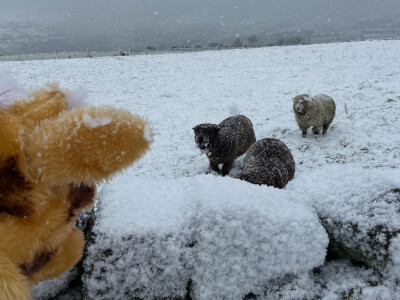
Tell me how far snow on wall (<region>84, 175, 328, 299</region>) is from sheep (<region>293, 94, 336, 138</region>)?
6160mm

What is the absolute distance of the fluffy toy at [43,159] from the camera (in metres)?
0.86

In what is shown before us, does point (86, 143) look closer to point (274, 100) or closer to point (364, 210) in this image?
point (364, 210)

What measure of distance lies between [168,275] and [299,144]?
22.3 ft

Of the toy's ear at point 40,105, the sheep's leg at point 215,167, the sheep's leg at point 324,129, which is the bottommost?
the sheep's leg at point 215,167

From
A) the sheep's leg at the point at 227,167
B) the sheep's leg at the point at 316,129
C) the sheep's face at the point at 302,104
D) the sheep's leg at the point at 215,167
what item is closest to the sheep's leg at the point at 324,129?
the sheep's leg at the point at 316,129

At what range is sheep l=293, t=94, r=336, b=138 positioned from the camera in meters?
7.69

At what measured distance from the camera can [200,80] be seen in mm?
18484

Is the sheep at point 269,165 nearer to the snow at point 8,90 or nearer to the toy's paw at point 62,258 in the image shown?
the toy's paw at point 62,258

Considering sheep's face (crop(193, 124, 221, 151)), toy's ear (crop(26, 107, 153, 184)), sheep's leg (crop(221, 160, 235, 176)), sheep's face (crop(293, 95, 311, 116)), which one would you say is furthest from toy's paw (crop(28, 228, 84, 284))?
sheep's face (crop(293, 95, 311, 116))

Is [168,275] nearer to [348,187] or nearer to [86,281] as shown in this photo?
[86,281]

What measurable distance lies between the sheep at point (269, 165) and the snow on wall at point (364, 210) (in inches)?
60.9

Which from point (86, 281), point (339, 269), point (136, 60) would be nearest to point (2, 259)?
point (86, 281)

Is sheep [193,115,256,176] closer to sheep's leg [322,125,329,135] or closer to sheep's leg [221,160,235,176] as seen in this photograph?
sheep's leg [221,160,235,176]

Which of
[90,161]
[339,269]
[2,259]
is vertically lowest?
[339,269]
